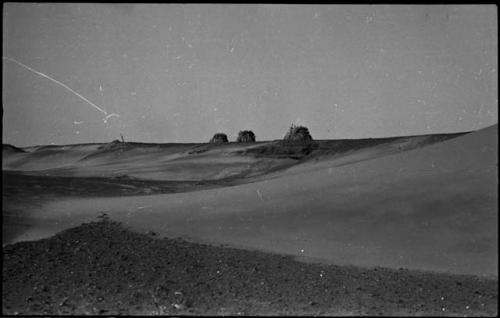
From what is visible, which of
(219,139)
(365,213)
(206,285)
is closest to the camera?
(206,285)

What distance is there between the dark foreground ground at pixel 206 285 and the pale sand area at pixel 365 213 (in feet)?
0.78

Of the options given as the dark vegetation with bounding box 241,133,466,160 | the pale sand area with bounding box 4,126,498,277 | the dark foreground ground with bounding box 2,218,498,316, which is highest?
the dark vegetation with bounding box 241,133,466,160

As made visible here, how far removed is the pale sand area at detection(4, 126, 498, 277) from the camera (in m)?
4.41

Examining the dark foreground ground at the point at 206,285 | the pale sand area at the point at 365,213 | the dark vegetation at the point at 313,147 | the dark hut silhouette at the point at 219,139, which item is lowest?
the dark foreground ground at the point at 206,285

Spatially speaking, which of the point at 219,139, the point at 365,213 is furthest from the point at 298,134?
the point at 365,213

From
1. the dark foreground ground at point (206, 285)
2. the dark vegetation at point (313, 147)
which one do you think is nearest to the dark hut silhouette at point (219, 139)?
the dark vegetation at point (313, 147)

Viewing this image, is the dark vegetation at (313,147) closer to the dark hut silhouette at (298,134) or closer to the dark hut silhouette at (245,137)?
the dark hut silhouette at (298,134)

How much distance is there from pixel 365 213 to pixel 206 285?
185 centimetres

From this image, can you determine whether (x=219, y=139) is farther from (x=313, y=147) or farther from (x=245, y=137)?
(x=313, y=147)

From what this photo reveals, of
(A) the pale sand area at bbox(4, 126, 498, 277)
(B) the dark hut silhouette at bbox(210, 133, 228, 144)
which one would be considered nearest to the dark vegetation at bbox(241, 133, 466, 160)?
(B) the dark hut silhouette at bbox(210, 133, 228, 144)

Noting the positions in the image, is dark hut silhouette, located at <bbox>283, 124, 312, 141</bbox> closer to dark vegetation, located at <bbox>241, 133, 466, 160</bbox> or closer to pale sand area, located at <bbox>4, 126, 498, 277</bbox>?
dark vegetation, located at <bbox>241, 133, 466, 160</bbox>

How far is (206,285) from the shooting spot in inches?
158

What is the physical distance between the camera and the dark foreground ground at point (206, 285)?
369 centimetres

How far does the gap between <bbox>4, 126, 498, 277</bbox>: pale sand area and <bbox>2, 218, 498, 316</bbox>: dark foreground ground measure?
24cm
